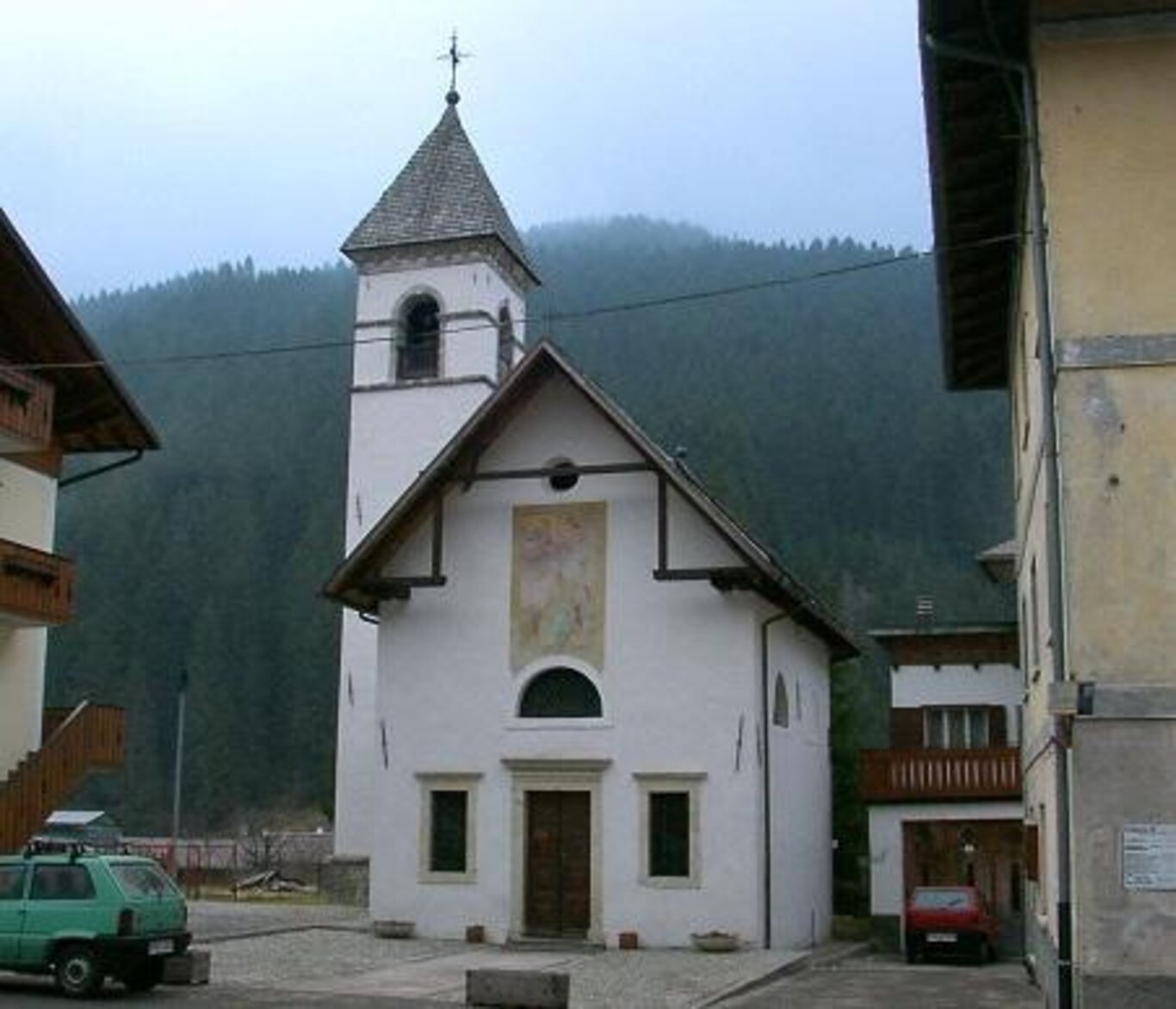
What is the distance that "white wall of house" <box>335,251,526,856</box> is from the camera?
129 feet

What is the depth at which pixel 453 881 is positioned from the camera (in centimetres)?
2586

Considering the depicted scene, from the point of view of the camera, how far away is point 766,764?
84.5 ft

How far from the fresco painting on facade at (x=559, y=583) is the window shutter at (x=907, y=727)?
8643 mm

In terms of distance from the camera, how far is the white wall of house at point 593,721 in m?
24.9

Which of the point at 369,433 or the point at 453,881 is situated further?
the point at 369,433

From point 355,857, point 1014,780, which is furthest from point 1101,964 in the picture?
point 355,857

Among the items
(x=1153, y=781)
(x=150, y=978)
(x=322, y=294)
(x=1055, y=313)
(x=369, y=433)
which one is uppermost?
(x=322, y=294)

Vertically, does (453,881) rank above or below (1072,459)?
below

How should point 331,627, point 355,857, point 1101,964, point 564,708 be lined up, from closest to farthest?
1. point 1101,964
2. point 564,708
3. point 355,857
4. point 331,627

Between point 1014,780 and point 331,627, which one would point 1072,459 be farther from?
point 331,627

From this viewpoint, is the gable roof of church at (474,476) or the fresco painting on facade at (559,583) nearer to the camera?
the gable roof of church at (474,476)

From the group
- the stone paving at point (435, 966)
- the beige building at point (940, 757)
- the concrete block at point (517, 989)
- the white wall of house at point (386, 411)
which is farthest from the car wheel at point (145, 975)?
the white wall of house at point (386, 411)

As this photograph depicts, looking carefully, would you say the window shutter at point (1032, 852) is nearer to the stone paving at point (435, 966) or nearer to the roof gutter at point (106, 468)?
the stone paving at point (435, 966)

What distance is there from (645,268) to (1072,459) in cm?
10125
